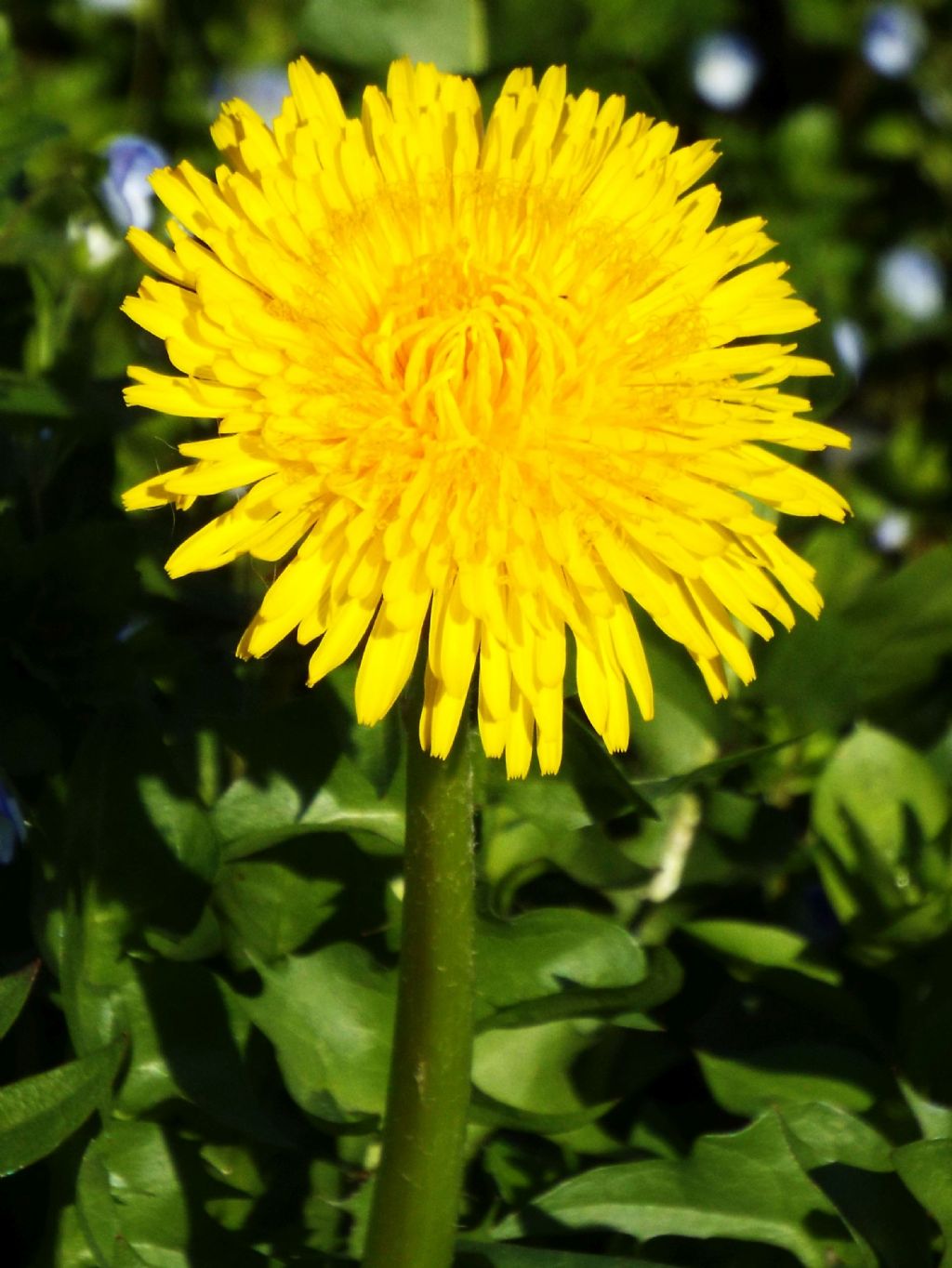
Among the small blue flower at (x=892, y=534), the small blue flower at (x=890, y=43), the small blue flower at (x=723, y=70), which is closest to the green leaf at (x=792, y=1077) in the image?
the small blue flower at (x=892, y=534)

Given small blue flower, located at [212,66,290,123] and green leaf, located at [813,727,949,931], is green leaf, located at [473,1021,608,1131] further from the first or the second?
small blue flower, located at [212,66,290,123]

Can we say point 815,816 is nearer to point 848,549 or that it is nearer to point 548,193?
point 848,549

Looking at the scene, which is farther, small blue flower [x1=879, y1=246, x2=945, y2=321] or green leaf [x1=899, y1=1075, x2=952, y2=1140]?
small blue flower [x1=879, y1=246, x2=945, y2=321]

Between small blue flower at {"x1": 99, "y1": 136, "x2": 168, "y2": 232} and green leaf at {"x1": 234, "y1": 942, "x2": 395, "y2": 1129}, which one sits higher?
small blue flower at {"x1": 99, "y1": 136, "x2": 168, "y2": 232}

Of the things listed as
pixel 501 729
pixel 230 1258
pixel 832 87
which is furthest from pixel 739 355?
pixel 832 87

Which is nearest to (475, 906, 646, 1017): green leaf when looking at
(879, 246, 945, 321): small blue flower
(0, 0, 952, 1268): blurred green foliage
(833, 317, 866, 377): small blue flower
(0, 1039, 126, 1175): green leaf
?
(0, 0, 952, 1268): blurred green foliage

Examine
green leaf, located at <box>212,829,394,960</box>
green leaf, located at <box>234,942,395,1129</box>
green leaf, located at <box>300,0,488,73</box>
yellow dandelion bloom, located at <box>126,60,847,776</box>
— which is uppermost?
green leaf, located at <box>300,0,488,73</box>
